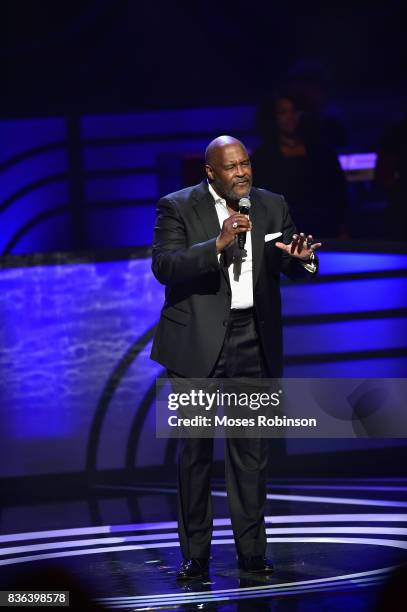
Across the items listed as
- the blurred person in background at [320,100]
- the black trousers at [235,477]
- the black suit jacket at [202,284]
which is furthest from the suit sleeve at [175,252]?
the blurred person in background at [320,100]

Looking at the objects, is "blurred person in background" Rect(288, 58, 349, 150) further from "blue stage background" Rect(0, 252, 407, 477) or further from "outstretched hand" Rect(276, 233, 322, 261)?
"outstretched hand" Rect(276, 233, 322, 261)

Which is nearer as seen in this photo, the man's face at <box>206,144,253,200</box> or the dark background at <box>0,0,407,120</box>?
the man's face at <box>206,144,253,200</box>

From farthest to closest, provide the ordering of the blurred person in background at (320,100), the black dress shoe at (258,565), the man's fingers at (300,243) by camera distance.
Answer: the blurred person in background at (320,100)
the black dress shoe at (258,565)
the man's fingers at (300,243)

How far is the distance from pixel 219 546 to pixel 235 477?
52 centimetres

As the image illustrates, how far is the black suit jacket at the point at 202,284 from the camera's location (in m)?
3.39

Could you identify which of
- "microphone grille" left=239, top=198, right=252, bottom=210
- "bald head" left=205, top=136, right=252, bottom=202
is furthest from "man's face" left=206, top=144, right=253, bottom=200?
"microphone grille" left=239, top=198, right=252, bottom=210

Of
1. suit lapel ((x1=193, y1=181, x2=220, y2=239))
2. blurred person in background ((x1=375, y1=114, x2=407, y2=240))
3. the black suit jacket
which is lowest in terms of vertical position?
the black suit jacket

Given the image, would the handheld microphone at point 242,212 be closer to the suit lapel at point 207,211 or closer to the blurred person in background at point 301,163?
the suit lapel at point 207,211

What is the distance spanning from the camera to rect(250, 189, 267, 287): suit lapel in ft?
11.3

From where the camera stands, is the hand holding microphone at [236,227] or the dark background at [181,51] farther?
the dark background at [181,51]

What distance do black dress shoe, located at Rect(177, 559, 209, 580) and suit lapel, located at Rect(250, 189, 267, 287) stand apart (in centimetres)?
89

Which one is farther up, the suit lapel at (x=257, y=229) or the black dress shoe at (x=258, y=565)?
the suit lapel at (x=257, y=229)

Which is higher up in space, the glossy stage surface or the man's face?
the man's face

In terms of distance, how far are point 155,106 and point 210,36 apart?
427mm
